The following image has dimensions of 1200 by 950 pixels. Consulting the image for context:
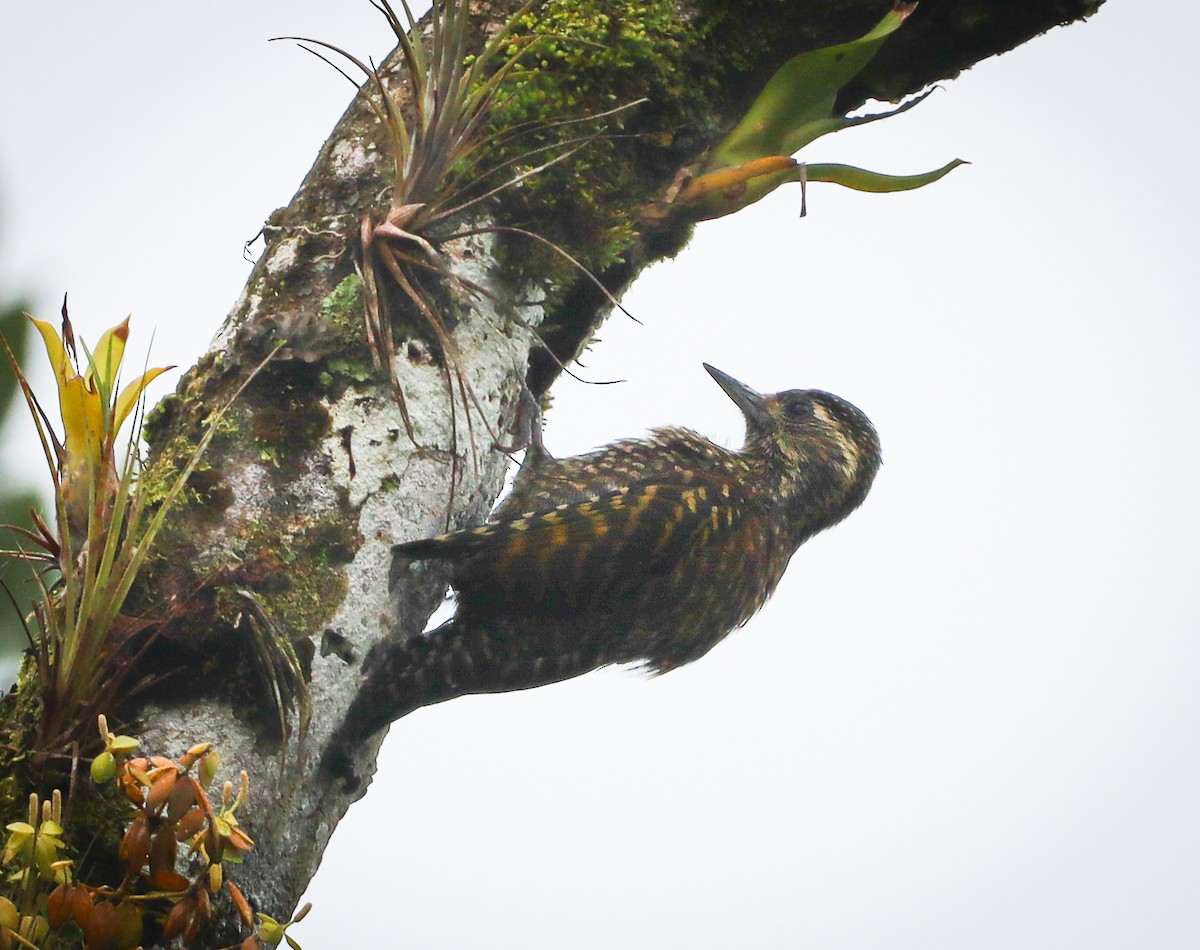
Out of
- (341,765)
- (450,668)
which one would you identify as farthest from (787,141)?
(341,765)

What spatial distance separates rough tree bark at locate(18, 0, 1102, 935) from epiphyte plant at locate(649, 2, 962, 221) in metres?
0.10

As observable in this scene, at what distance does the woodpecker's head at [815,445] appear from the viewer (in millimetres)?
4352

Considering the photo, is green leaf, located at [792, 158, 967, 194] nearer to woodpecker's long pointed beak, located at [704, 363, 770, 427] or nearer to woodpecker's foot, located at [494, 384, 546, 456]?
woodpecker's foot, located at [494, 384, 546, 456]

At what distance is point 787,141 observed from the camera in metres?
3.10

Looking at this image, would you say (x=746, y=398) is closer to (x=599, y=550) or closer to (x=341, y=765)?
(x=599, y=550)

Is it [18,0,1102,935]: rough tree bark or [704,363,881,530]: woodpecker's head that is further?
[704,363,881,530]: woodpecker's head

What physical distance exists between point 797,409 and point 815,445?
0.16 metres

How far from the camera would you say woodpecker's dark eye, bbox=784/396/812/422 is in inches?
177

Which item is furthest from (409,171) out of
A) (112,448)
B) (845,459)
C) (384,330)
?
(845,459)

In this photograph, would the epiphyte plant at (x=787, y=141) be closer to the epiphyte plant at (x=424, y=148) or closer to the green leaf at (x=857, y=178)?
the green leaf at (x=857, y=178)

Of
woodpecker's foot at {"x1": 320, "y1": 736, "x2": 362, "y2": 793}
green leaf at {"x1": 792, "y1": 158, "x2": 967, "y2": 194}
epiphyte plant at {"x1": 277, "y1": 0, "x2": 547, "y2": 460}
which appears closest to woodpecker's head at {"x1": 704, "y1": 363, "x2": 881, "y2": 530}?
green leaf at {"x1": 792, "y1": 158, "x2": 967, "y2": 194}

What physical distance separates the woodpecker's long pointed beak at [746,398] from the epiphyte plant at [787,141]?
4.66 ft

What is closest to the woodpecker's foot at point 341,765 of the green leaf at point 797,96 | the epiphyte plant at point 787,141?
the epiphyte plant at point 787,141

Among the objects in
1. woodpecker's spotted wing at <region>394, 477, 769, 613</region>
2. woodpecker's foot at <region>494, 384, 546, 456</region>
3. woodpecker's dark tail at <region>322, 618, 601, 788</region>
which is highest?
woodpecker's foot at <region>494, 384, 546, 456</region>
